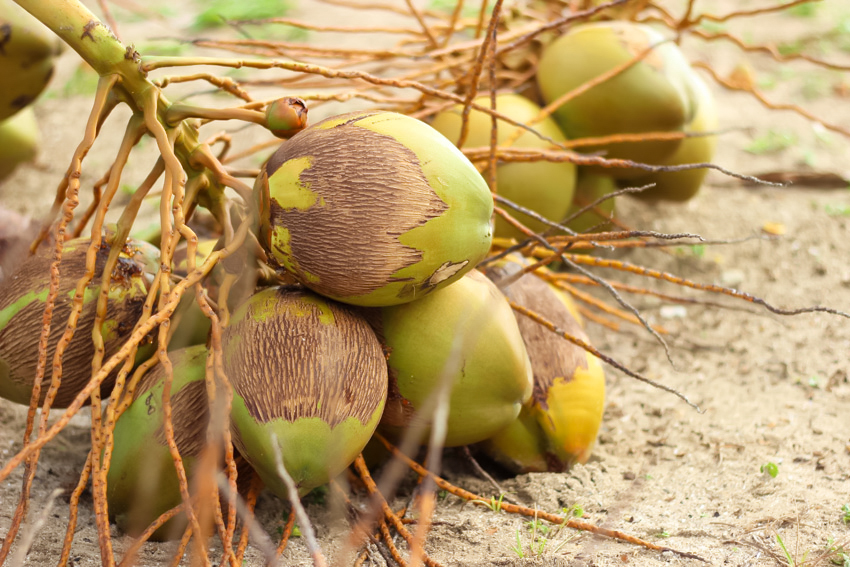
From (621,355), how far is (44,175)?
2.25m

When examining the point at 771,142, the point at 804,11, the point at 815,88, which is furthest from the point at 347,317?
the point at 804,11

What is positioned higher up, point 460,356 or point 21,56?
point 21,56

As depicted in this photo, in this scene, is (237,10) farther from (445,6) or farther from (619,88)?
(619,88)

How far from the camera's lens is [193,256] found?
115 cm

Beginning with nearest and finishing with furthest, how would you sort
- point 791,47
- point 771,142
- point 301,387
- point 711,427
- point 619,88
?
point 301,387 < point 711,427 < point 619,88 < point 771,142 < point 791,47

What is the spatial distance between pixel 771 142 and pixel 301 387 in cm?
256

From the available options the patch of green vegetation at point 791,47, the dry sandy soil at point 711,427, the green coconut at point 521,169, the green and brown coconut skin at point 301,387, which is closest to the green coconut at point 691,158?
the dry sandy soil at point 711,427

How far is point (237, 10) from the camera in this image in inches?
170

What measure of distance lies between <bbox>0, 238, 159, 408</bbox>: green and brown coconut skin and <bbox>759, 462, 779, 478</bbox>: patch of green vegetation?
3.76ft

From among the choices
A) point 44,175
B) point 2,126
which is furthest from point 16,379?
point 44,175

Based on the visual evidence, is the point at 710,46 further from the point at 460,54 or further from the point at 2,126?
the point at 2,126

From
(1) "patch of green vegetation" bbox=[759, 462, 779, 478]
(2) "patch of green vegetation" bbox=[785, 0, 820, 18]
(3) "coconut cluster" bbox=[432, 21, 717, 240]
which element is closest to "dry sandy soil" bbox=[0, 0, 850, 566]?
(1) "patch of green vegetation" bbox=[759, 462, 779, 478]

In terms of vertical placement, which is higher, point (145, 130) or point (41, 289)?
point (145, 130)

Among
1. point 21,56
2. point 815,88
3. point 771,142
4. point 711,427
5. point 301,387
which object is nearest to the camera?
point 301,387
